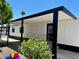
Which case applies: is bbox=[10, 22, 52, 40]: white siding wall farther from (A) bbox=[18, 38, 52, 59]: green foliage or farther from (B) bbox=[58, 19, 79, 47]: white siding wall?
(A) bbox=[18, 38, 52, 59]: green foliage

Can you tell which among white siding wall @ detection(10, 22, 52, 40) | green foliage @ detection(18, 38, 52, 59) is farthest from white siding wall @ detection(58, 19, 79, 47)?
green foliage @ detection(18, 38, 52, 59)

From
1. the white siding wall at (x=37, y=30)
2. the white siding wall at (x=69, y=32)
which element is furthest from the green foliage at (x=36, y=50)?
the white siding wall at (x=37, y=30)

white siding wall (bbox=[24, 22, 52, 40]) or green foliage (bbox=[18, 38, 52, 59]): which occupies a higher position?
white siding wall (bbox=[24, 22, 52, 40])

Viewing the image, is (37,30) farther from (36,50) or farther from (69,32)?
(36,50)

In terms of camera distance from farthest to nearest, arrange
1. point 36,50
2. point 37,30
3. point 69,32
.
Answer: point 37,30 < point 69,32 < point 36,50

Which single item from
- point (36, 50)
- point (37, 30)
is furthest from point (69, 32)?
point (36, 50)

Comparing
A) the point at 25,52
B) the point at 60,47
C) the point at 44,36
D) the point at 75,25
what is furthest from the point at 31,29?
the point at 25,52

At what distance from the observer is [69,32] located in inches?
551

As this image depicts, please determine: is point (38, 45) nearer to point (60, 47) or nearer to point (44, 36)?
point (60, 47)

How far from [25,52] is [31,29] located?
15.4 m

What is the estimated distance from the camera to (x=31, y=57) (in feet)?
21.9

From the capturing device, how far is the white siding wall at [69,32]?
13.2m

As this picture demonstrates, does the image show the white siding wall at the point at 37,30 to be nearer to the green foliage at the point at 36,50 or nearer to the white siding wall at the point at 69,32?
the white siding wall at the point at 69,32

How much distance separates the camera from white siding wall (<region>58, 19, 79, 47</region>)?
43.4ft
